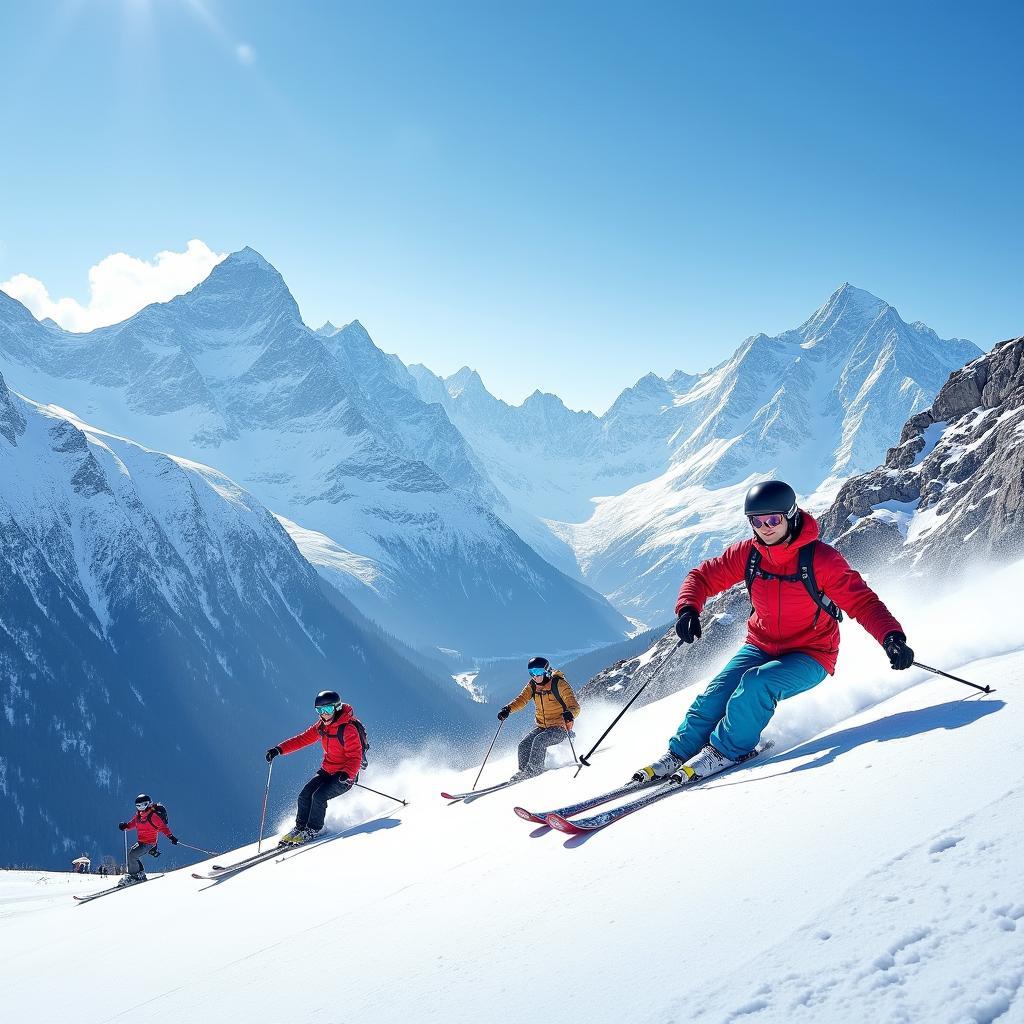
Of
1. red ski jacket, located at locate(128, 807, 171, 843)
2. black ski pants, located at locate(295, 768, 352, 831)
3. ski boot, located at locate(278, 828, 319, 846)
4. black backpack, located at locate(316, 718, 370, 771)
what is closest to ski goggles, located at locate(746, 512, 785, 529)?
black backpack, located at locate(316, 718, 370, 771)

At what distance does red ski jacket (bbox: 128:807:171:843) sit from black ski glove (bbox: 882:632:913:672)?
1879 centimetres

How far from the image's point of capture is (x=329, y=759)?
13633 mm

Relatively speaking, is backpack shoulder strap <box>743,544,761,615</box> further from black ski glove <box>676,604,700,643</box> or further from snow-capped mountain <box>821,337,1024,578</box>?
snow-capped mountain <box>821,337,1024,578</box>

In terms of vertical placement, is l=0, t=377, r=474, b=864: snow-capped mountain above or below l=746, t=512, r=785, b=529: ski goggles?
above

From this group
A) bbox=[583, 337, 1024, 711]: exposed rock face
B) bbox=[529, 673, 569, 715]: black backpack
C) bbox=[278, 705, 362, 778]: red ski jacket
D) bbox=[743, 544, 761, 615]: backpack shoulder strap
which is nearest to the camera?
bbox=[743, 544, 761, 615]: backpack shoulder strap

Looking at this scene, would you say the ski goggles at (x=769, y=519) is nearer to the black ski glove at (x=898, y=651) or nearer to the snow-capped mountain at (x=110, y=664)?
the black ski glove at (x=898, y=651)

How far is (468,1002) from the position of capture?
10.6 ft

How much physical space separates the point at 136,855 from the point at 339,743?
9.32 meters

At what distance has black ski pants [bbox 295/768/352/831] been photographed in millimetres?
13367

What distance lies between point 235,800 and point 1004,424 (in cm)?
14573

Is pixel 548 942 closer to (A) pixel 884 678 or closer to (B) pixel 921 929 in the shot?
(B) pixel 921 929

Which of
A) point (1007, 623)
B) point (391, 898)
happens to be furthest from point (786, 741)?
point (391, 898)

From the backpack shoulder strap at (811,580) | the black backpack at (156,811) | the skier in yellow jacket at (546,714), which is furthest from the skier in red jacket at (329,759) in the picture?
the backpack shoulder strap at (811,580)

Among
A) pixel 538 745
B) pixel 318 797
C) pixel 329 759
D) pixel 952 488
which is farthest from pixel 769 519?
pixel 952 488
